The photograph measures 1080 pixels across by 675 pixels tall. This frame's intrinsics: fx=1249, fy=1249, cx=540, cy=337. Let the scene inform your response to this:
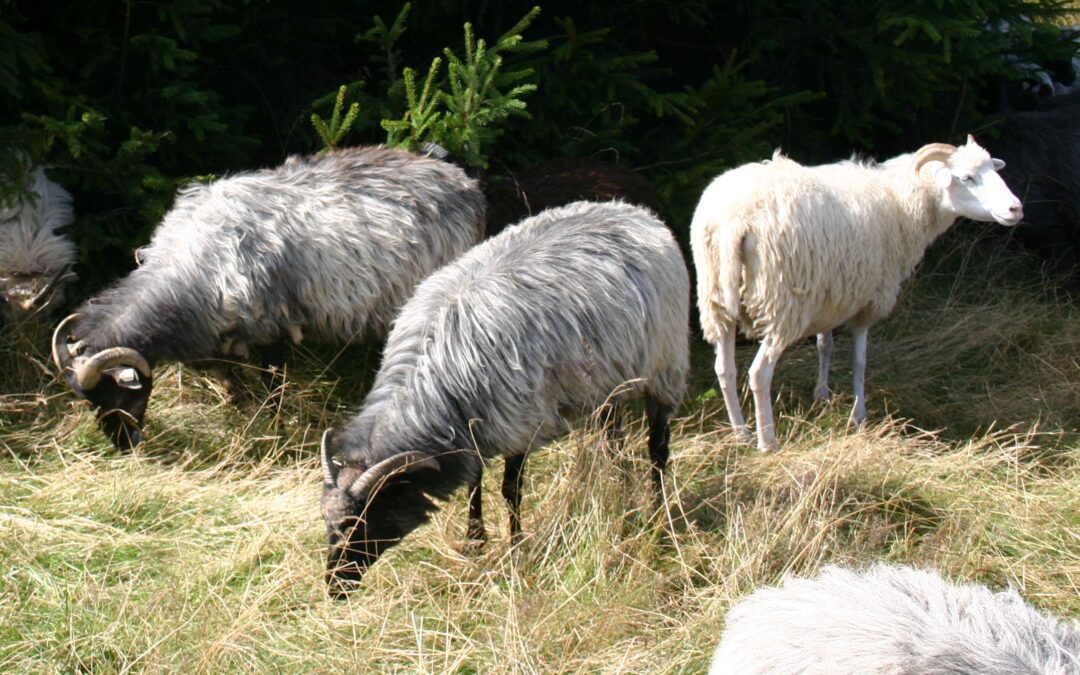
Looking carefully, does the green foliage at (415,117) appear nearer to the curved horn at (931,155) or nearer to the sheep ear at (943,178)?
the curved horn at (931,155)

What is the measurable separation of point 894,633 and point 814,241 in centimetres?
357

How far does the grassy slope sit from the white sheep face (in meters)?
1.12

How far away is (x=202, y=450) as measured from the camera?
622 cm

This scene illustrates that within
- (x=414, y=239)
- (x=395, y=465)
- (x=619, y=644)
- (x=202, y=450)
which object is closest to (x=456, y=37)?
(x=414, y=239)

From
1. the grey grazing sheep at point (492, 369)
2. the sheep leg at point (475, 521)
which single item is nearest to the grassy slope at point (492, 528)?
the sheep leg at point (475, 521)

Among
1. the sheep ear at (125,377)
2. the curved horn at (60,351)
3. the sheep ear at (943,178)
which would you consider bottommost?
the sheep ear at (125,377)

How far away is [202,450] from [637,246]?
8.14ft

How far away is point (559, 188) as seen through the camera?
23.0 ft

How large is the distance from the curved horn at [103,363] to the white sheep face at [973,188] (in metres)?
4.16

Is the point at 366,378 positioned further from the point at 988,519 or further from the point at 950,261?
the point at 950,261

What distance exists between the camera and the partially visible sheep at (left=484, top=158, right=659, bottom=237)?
6.84 m

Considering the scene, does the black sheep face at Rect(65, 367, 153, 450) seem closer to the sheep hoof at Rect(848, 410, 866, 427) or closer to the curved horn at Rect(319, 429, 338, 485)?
the curved horn at Rect(319, 429, 338, 485)

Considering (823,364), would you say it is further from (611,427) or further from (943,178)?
(611,427)

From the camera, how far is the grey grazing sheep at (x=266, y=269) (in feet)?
20.2
